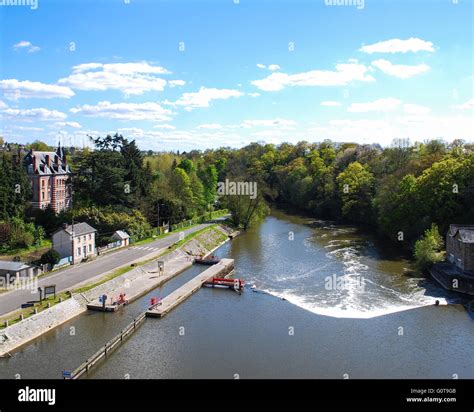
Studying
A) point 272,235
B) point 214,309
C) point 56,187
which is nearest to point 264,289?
point 214,309

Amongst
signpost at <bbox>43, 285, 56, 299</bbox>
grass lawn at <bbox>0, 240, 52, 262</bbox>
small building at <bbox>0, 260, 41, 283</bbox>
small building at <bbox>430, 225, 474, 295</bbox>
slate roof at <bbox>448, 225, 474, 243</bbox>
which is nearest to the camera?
signpost at <bbox>43, 285, 56, 299</bbox>

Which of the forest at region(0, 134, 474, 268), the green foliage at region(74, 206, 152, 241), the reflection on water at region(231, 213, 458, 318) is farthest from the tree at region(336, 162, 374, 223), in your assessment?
the green foliage at region(74, 206, 152, 241)

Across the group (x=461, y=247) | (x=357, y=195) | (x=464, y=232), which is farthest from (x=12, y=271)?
(x=357, y=195)

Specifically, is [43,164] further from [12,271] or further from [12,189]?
[12,271]

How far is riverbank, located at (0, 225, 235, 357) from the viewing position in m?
23.4

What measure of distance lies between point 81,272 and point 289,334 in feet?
51.5

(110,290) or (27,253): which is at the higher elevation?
(27,253)

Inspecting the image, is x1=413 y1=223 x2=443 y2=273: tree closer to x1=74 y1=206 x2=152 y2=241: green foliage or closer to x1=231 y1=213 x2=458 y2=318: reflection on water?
x1=231 y1=213 x2=458 y2=318: reflection on water

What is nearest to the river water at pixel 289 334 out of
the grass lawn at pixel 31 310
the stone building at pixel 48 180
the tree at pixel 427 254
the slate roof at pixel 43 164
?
the tree at pixel 427 254

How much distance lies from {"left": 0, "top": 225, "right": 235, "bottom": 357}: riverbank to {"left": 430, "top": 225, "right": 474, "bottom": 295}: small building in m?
19.6

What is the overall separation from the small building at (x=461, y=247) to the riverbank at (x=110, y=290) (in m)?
20.8

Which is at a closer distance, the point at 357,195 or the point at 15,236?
the point at 15,236

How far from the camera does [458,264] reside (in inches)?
1414

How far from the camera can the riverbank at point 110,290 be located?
23.4 meters
